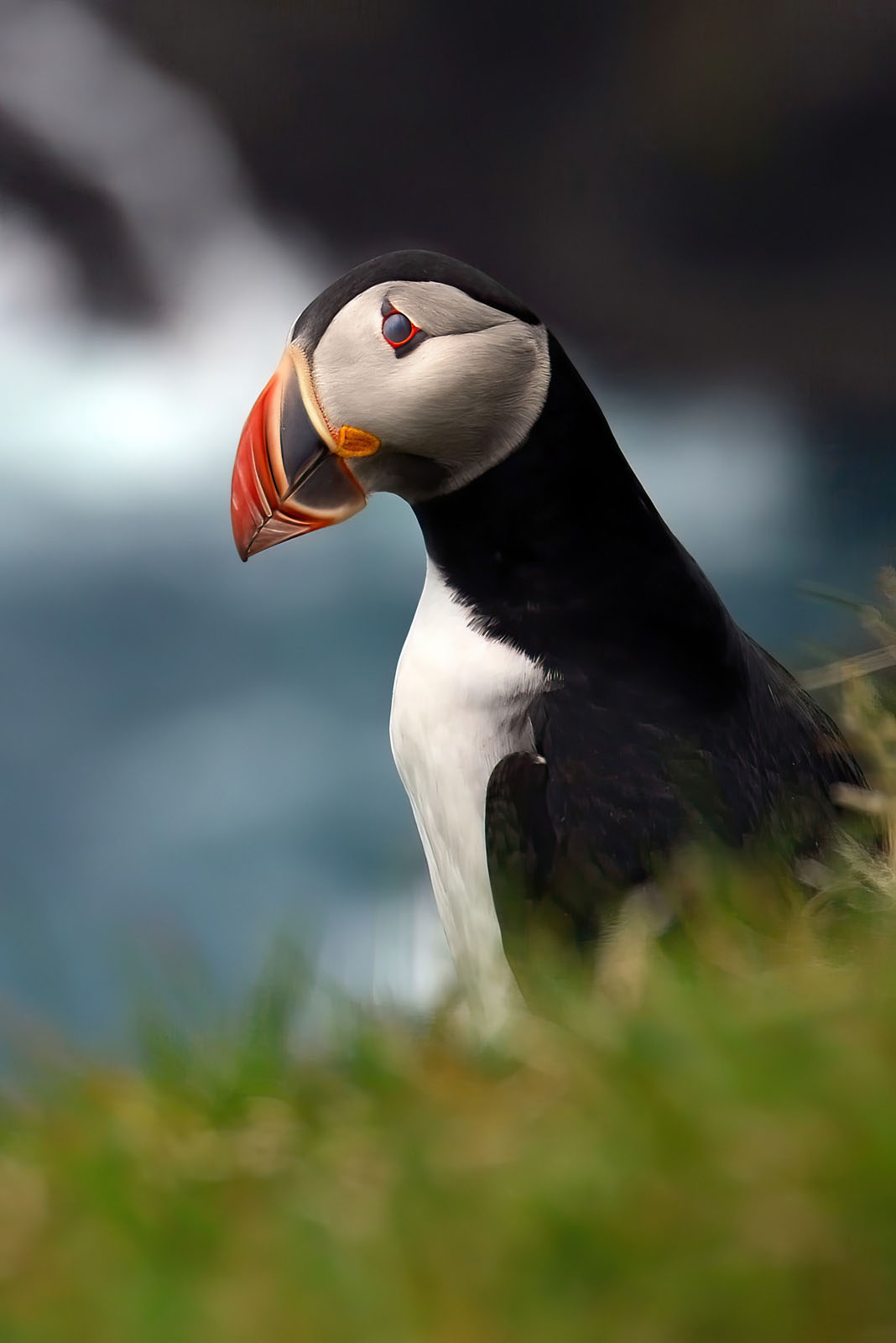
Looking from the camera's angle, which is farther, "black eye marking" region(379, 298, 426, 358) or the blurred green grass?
"black eye marking" region(379, 298, 426, 358)

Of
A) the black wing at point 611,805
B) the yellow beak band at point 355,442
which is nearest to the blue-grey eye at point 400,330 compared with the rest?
the yellow beak band at point 355,442

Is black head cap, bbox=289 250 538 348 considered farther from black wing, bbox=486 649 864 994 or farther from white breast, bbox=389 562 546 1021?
black wing, bbox=486 649 864 994

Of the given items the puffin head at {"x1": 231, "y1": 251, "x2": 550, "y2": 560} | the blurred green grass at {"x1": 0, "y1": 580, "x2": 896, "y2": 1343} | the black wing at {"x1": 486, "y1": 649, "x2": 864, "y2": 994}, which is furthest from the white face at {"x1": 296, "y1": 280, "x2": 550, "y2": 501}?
the blurred green grass at {"x1": 0, "y1": 580, "x2": 896, "y2": 1343}

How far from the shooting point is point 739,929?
1.05m

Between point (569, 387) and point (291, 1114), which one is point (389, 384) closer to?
point (569, 387)

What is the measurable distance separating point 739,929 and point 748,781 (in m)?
0.64

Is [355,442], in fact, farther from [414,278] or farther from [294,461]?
[414,278]

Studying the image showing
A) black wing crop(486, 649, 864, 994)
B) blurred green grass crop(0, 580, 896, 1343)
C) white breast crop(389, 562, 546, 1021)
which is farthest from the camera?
white breast crop(389, 562, 546, 1021)

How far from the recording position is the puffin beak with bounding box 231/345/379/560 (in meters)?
1.82

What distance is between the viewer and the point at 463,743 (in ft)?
5.75

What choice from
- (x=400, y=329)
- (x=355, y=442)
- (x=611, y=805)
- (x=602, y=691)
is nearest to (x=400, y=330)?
(x=400, y=329)

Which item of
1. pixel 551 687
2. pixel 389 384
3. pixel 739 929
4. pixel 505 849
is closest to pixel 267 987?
pixel 739 929

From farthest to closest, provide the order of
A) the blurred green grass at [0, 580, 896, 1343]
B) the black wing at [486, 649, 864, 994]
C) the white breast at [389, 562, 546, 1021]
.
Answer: the white breast at [389, 562, 546, 1021] → the black wing at [486, 649, 864, 994] → the blurred green grass at [0, 580, 896, 1343]

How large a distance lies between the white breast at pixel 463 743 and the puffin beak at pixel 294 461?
21 cm
